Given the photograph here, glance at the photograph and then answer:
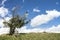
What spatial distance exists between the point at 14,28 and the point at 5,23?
2.52 m

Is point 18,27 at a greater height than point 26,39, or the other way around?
point 18,27

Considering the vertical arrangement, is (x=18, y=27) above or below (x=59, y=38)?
above

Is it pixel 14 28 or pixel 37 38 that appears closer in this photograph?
pixel 37 38

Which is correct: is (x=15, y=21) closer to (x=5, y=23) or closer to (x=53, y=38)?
(x=5, y=23)

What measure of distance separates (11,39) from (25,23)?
31.6ft

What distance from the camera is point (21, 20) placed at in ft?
156

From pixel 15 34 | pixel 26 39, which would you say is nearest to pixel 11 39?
pixel 26 39

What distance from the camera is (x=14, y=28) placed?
47.7m

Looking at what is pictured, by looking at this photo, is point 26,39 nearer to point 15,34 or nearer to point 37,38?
point 37,38

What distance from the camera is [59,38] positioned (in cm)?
4059

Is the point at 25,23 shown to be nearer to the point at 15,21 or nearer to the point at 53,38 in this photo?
the point at 15,21

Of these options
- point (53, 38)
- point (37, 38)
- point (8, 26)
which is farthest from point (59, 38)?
point (8, 26)

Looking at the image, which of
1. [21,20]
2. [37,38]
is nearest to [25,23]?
[21,20]

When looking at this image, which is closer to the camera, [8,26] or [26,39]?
[26,39]
